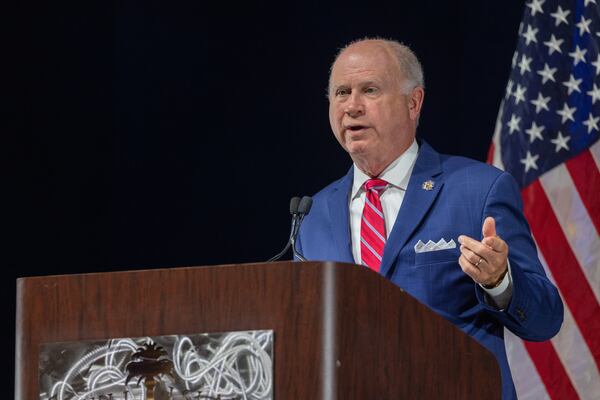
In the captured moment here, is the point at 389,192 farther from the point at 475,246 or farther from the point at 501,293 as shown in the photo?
the point at 475,246

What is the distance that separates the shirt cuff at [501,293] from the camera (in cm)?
242

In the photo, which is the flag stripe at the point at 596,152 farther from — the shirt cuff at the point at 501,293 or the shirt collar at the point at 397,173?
the shirt cuff at the point at 501,293

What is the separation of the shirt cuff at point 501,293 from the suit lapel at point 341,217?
0.46m

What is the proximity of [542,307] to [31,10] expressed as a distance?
2.81 m

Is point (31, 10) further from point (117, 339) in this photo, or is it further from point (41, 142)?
point (117, 339)

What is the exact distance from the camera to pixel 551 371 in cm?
398

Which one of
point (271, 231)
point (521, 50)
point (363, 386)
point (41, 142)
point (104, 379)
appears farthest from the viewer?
point (271, 231)


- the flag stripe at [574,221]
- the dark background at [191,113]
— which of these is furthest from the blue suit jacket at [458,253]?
the dark background at [191,113]

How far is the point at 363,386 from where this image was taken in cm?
198

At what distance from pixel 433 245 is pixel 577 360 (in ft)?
4.60

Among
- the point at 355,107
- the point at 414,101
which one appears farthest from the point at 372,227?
the point at 414,101

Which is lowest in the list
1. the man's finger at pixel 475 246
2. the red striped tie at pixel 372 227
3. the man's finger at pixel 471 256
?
the man's finger at pixel 471 256

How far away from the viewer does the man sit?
8.27 feet

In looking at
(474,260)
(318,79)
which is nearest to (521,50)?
(318,79)
